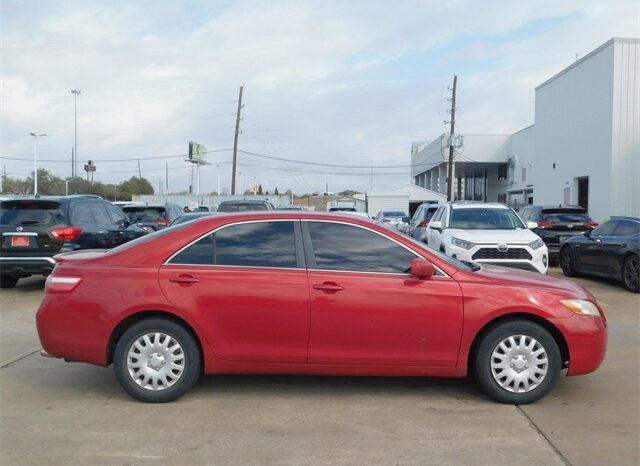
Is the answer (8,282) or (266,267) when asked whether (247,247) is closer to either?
(266,267)

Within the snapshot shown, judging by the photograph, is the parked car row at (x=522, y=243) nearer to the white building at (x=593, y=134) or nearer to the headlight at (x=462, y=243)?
the headlight at (x=462, y=243)

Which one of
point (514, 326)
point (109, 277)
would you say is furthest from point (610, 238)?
point (109, 277)

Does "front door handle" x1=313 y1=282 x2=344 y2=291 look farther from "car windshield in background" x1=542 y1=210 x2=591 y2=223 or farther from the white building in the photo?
the white building

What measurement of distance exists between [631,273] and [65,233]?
10123 mm

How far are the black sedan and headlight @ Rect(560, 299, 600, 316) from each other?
6627 mm

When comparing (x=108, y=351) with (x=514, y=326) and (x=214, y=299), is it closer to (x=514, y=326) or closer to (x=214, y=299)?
(x=214, y=299)

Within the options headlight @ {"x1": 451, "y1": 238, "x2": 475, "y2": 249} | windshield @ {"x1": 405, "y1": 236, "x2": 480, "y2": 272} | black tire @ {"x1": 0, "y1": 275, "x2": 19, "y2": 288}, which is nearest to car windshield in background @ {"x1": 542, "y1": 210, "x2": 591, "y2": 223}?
headlight @ {"x1": 451, "y1": 238, "x2": 475, "y2": 249}

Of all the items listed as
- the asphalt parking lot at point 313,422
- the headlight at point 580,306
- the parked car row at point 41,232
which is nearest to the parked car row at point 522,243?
the headlight at point 580,306

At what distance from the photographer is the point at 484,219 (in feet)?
39.4

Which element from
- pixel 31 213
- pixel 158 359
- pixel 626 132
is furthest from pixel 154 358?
pixel 626 132

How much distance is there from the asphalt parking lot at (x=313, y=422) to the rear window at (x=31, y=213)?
4.37m

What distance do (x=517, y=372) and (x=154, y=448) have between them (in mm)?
2943

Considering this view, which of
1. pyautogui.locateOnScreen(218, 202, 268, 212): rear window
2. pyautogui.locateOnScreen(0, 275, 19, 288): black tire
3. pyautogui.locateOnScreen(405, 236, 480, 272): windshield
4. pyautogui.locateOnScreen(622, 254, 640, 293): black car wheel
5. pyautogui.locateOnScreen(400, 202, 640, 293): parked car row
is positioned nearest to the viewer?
pyautogui.locateOnScreen(405, 236, 480, 272): windshield

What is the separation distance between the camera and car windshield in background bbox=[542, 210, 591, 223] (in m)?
15.3
